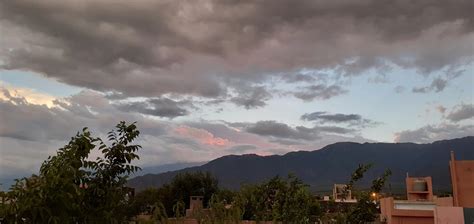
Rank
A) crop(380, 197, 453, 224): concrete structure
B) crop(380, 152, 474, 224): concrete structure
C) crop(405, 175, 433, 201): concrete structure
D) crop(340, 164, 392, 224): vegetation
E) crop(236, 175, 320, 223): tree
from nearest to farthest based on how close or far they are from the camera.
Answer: crop(340, 164, 392, 224): vegetation
crop(236, 175, 320, 223): tree
crop(380, 152, 474, 224): concrete structure
crop(380, 197, 453, 224): concrete structure
crop(405, 175, 433, 201): concrete structure

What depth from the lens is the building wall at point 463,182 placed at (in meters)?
38.2

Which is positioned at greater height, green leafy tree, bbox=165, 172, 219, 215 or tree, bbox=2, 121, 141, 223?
green leafy tree, bbox=165, 172, 219, 215

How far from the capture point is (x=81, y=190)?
12.9ft

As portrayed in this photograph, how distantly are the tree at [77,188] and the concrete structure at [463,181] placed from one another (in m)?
39.6

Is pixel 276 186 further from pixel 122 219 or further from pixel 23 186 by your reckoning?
pixel 23 186

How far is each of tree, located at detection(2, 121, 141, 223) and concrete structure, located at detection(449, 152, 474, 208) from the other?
39.6 metres

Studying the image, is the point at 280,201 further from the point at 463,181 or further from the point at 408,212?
the point at 463,181

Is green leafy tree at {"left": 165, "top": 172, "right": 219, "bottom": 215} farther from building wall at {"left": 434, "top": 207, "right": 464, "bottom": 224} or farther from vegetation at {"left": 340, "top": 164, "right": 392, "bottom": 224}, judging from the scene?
vegetation at {"left": 340, "top": 164, "right": 392, "bottom": 224}

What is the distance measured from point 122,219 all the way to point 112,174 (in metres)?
0.43

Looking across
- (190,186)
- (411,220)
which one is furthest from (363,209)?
(190,186)

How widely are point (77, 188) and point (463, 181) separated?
4082cm

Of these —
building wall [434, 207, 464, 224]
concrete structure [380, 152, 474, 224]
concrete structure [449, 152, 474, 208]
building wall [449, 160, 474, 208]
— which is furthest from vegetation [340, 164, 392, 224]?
building wall [449, 160, 474, 208]

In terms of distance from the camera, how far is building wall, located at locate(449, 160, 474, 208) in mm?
38188

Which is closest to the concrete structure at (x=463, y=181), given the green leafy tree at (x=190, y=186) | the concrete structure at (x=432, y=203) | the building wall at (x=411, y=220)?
the concrete structure at (x=432, y=203)
